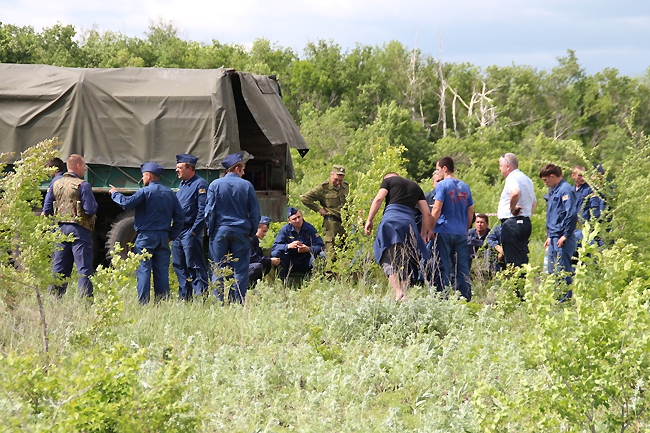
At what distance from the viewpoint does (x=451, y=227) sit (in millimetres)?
8867

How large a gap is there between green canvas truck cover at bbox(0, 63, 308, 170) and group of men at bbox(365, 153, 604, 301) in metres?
3.11

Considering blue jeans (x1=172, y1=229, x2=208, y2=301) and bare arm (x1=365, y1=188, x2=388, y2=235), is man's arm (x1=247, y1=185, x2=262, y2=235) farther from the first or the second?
bare arm (x1=365, y1=188, x2=388, y2=235)

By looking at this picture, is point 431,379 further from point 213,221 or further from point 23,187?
point 213,221

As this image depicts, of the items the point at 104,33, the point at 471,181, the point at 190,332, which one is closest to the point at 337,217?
the point at 190,332

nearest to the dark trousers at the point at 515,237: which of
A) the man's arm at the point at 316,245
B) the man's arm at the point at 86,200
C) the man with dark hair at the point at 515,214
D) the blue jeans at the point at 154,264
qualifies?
the man with dark hair at the point at 515,214

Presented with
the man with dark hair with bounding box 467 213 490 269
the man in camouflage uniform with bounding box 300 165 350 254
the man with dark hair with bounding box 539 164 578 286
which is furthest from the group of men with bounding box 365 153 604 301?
the man in camouflage uniform with bounding box 300 165 350 254

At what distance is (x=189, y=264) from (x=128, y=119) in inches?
120

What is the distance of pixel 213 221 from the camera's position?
8461mm

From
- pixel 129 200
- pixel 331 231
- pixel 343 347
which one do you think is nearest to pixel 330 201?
pixel 331 231

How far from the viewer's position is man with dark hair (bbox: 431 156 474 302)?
882 cm

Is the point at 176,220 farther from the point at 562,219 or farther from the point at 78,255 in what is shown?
the point at 562,219

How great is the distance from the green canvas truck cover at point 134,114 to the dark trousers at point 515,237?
3.63m

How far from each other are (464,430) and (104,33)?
51.3 metres

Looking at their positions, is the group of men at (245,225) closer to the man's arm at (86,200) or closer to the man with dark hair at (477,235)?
the man's arm at (86,200)
